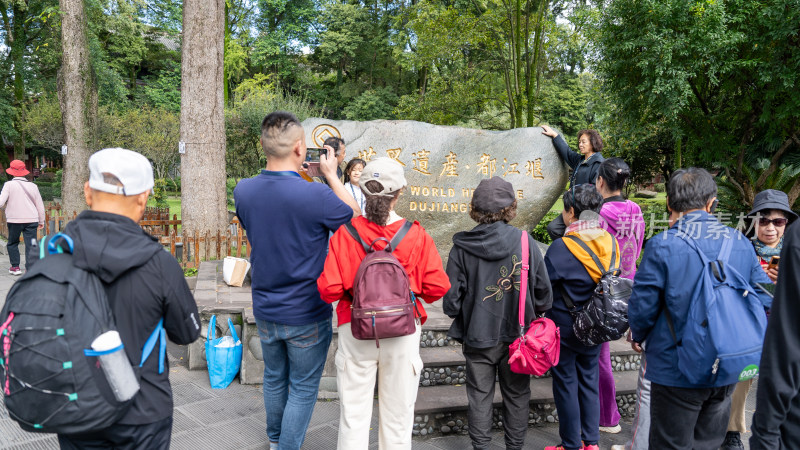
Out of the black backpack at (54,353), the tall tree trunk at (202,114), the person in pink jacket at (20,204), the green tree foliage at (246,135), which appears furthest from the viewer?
the green tree foliage at (246,135)

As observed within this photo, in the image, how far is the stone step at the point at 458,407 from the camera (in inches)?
140

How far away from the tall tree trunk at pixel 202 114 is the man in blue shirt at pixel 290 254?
5649mm

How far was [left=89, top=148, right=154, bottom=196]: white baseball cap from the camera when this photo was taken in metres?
1.75

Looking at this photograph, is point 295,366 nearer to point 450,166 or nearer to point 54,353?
point 54,353

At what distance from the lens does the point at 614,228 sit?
11.5 ft

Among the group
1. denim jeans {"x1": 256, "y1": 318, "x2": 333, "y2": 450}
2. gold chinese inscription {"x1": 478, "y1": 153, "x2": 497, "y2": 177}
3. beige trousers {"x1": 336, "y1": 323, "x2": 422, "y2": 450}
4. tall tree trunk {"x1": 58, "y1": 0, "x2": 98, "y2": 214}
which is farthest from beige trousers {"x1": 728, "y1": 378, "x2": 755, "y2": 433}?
tall tree trunk {"x1": 58, "y1": 0, "x2": 98, "y2": 214}

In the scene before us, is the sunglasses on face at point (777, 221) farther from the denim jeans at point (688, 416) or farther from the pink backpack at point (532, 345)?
the pink backpack at point (532, 345)

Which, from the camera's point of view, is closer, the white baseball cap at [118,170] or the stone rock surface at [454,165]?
the white baseball cap at [118,170]

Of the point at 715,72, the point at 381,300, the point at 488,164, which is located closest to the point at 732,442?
the point at 381,300

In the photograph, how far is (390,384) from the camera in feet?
8.40

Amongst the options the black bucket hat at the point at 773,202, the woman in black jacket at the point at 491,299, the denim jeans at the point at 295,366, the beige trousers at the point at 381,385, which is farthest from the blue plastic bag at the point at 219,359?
the black bucket hat at the point at 773,202

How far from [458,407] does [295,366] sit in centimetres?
137

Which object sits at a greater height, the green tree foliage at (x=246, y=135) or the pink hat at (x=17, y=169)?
the green tree foliage at (x=246, y=135)

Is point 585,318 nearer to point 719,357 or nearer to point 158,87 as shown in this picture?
point 719,357
